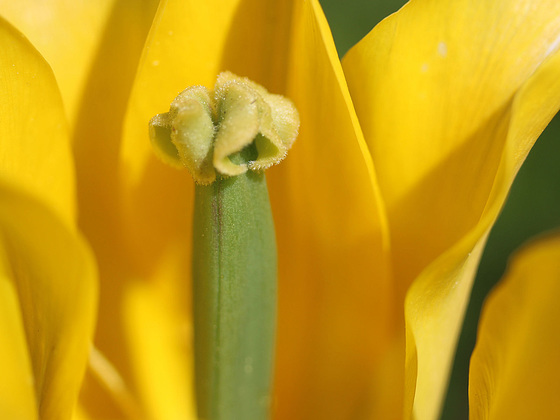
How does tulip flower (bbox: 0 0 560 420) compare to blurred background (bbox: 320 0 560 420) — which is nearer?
tulip flower (bbox: 0 0 560 420)

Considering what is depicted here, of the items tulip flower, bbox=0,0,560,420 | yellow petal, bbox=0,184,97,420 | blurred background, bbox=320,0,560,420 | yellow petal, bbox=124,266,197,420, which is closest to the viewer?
yellow petal, bbox=0,184,97,420

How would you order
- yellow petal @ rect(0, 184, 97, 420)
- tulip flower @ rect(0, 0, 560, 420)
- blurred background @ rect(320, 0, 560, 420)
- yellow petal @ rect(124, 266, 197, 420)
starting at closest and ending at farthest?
yellow petal @ rect(0, 184, 97, 420), tulip flower @ rect(0, 0, 560, 420), yellow petal @ rect(124, 266, 197, 420), blurred background @ rect(320, 0, 560, 420)

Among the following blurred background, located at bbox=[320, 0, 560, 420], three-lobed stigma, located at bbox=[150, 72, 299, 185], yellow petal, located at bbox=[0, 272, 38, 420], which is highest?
three-lobed stigma, located at bbox=[150, 72, 299, 185]

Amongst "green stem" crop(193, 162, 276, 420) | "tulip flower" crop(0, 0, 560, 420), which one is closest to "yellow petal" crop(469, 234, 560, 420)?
"tulip flower" crop(0, 0, 560, 420)

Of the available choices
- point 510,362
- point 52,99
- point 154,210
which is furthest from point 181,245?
point 510,362

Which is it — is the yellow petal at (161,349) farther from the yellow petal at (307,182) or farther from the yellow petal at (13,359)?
the yellow petal at (13,359)

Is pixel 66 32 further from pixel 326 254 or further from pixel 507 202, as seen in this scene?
pixel 507 202

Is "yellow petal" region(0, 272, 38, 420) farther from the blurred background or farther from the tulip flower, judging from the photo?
the blurred background

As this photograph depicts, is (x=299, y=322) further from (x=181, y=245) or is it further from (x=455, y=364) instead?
(x=455, y=364)
